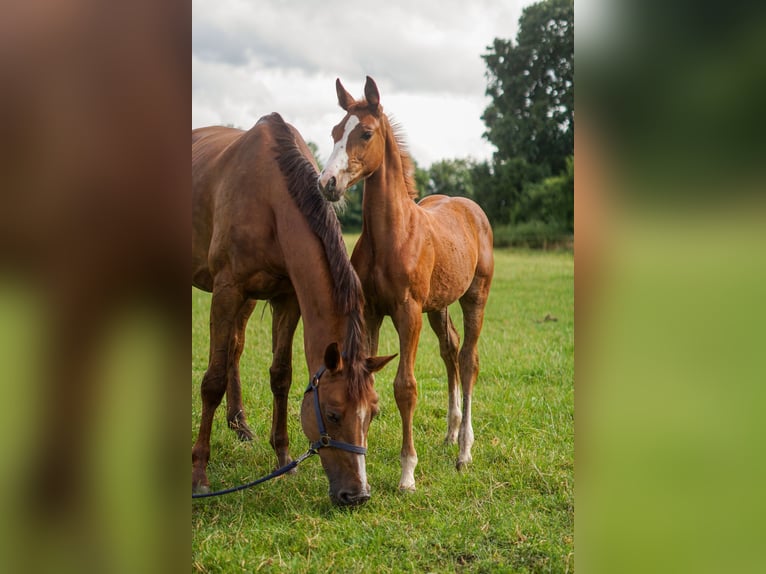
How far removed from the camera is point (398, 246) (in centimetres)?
398

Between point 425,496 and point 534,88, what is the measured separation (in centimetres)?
3285

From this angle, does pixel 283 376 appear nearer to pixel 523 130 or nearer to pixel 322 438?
pixel 322 438

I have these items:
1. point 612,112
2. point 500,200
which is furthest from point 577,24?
point 500,200

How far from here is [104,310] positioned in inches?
35.2

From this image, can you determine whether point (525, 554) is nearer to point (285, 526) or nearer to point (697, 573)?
point (285, 526)

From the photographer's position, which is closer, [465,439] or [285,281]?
[285,281]

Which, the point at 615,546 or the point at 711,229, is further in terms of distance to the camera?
the point at 615,546

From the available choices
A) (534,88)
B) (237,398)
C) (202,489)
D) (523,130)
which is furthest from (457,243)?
(534,88)

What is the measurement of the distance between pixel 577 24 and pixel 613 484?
71 cm

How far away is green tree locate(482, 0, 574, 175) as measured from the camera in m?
31.5

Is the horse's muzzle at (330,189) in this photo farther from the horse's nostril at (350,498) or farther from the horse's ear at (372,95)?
the horse's nostril at (350,498)

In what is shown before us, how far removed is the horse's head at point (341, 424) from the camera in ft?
10.9


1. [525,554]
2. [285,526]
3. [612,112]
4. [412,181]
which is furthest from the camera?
[412,181]

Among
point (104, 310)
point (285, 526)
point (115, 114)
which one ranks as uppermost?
point (115, 114)
